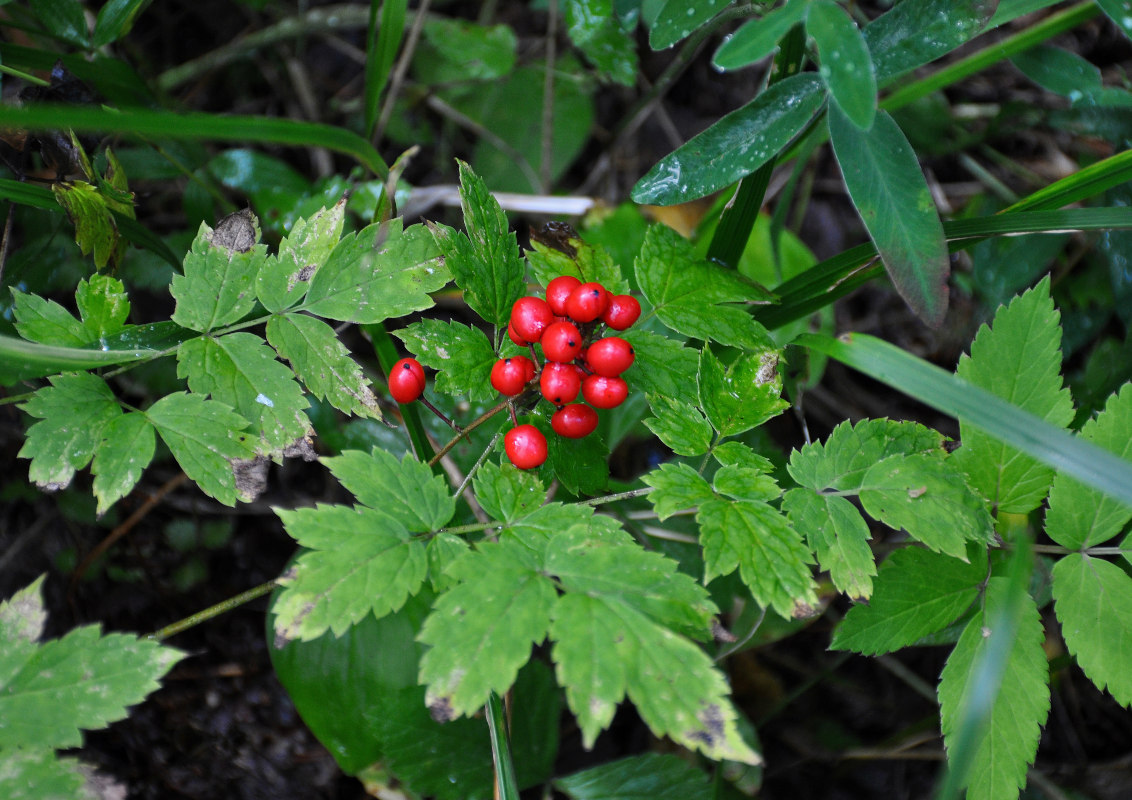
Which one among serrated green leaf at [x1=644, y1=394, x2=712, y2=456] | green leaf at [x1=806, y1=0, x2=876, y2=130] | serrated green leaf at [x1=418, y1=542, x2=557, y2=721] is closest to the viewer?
serrated green leaf at [x1=418, y1=542, x2=557, y2=721]

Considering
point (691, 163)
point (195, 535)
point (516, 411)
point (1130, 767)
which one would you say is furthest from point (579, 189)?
point (1130, 767)

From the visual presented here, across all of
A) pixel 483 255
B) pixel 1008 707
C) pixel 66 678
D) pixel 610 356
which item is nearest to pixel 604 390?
pixel 610 356

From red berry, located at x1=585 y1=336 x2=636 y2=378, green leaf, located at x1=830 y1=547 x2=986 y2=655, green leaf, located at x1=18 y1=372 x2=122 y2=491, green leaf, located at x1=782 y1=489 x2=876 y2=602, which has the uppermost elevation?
red berry, located at x1=585 y1=336 x2=636 y2=378

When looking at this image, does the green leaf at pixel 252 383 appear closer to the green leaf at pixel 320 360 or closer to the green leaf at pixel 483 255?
the green leaf at pixel 320 360

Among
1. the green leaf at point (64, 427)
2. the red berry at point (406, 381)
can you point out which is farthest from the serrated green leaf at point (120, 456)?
the red berry at point (406, 381)

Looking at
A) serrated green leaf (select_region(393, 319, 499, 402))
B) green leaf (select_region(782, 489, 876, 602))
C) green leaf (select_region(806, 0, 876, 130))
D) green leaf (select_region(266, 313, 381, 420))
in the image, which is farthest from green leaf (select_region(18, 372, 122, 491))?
green leaf (select_region(806, 0, 876, 130))

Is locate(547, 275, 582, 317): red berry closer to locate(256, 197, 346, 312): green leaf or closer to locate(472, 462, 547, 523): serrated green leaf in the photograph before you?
locate(472, 462, 547, 523): serrated green leaf

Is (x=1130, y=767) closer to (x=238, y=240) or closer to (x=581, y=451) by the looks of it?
(x=581, y=451)
